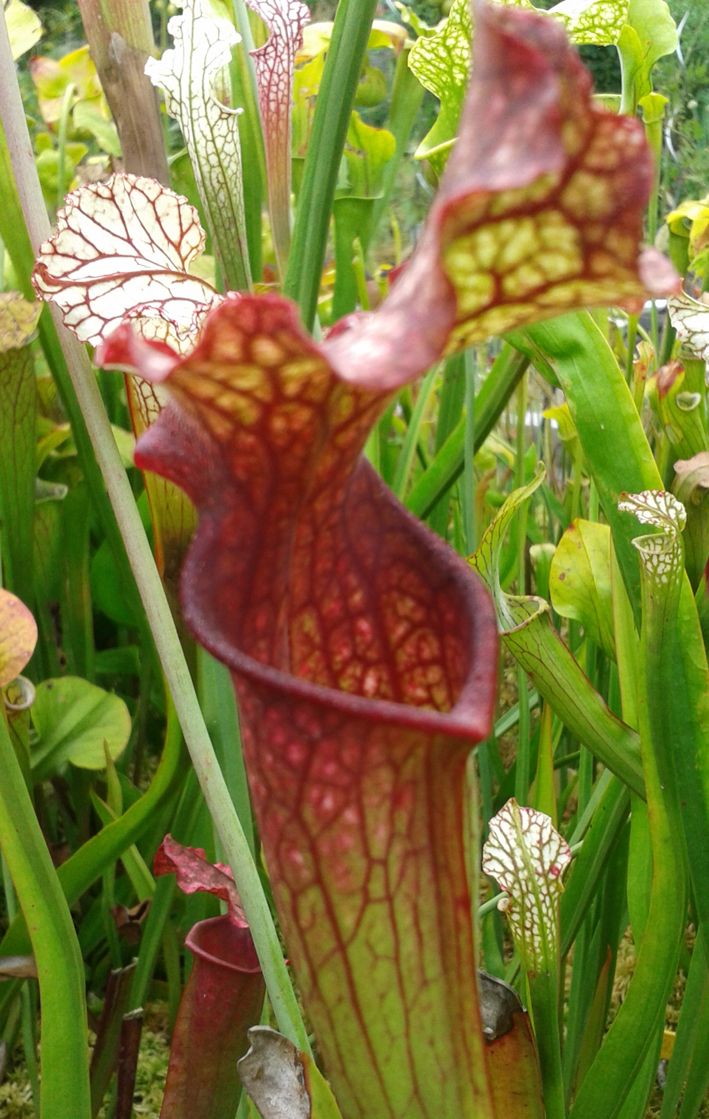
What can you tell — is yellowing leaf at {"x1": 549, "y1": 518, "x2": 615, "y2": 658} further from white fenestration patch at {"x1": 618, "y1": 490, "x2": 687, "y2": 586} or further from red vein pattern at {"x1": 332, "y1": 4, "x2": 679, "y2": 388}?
red vein pattern at {"x1": 332, "y1": 4, "x2": 679, "y2": 388}

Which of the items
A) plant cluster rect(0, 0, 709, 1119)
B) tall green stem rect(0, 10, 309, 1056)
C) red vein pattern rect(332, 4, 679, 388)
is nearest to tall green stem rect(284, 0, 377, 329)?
plant cluster rect(0, 0, 709, 1119)

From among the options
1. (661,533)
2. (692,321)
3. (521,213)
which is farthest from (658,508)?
(521,213)

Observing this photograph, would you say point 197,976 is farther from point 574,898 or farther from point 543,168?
point 543,168

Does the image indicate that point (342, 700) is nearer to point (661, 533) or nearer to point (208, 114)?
point (661, 533)

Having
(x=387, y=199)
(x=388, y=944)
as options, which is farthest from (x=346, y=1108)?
(x=387, y=199)

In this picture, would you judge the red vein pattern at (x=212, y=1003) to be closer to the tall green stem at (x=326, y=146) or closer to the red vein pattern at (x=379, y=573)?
the red vein pattern at (x=379, y=573)

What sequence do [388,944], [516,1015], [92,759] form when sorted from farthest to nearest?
[92,759] < [516,1015] < [388,944]
